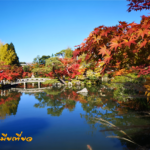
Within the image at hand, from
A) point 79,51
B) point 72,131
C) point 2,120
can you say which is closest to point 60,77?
point 2,120

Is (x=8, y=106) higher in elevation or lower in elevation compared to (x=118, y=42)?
lower

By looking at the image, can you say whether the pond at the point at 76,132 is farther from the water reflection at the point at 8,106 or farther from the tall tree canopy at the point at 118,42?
the tall tree canopy at the point at 118,42

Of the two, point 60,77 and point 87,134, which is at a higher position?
point 60,77

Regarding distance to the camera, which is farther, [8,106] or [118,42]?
[8,106]

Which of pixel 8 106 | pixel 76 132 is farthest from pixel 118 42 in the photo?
pixel 8 106

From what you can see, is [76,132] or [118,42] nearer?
[118,42]

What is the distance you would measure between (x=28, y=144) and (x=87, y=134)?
1.65m

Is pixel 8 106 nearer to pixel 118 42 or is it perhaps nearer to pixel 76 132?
pixel 76 132

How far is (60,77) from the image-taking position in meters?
19.3

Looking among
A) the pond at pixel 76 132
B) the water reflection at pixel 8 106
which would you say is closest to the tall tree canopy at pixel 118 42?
the pond at pixel 76 132

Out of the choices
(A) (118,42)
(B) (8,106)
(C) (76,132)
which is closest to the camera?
(A) (118,42)

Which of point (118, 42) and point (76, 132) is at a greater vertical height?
point (118, 42)

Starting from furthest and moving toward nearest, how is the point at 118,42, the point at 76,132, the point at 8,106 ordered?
the point at 8,106 → the point at 76,132 → the point at 118,42

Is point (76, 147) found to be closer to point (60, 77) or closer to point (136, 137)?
point (136, 137)
